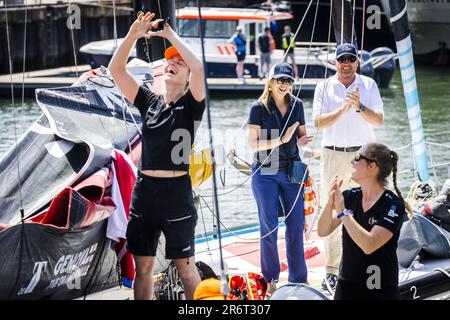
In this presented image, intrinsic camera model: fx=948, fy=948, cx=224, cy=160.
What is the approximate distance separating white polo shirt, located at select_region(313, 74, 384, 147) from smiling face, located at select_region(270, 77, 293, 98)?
36 cm

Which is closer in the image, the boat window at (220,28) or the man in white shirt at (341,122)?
the man in white shirt at (341,122)

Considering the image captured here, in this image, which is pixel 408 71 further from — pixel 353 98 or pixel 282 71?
pixel 282 71

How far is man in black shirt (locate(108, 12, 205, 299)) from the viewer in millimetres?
5578

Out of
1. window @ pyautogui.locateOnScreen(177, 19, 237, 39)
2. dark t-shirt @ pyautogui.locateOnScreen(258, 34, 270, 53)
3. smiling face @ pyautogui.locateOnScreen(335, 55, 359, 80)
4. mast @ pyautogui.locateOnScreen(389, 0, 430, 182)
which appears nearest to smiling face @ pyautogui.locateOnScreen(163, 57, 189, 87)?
smiling face @ pyautogui.locateOnScreen(335, 55, 359, 80)

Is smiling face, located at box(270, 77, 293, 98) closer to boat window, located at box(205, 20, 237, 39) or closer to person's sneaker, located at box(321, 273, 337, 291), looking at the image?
person's sneaker, located at box(321, 273, 337, 291)

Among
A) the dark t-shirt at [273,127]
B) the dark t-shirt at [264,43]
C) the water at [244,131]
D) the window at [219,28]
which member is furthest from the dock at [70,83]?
the dark t-shirt at [273,127]

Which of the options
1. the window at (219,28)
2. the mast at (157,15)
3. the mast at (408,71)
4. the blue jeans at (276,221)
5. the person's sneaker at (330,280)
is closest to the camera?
the blue jeans at (276,221)

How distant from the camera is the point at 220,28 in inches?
1206

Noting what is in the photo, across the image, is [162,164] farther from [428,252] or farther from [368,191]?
[428,252]

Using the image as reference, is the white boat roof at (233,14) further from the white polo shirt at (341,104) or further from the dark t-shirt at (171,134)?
the dark t-shirt at (171,134)

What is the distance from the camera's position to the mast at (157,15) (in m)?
7.88

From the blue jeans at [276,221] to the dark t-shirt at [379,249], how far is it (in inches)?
66.8
